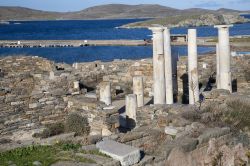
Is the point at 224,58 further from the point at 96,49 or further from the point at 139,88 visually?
the point at 96,49

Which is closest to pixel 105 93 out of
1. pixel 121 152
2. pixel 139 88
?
pixel 139 88

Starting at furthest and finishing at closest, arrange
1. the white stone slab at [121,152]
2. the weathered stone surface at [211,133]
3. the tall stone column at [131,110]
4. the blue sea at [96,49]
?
the blue sea at [96,49], the tall stone column at [131,110], the weathered stone surface at [211,133], the white stone slab at [121,152]

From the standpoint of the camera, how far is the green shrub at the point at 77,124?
12359 mm

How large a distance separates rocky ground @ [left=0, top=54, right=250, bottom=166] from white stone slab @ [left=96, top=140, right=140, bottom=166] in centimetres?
11

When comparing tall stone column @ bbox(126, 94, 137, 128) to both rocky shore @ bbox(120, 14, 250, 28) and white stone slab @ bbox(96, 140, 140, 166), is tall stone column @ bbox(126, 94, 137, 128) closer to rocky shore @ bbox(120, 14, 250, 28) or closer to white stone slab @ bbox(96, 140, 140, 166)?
white stone slab @ bbox(96, 140, 140, 166)

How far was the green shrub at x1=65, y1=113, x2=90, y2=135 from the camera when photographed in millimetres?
12359

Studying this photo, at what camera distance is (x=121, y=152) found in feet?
23.9

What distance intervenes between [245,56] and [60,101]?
1321cm

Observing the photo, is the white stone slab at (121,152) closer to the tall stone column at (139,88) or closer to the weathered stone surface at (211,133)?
the weathered stone surface at (211,133)

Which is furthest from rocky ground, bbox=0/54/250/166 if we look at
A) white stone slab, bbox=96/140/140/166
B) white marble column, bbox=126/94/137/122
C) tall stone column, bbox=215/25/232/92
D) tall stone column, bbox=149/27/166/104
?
tall stone column, bbox=215/25/232/92

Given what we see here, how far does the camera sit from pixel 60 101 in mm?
13523

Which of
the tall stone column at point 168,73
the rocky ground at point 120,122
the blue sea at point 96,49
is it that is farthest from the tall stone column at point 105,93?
the blue sea at point 96,49

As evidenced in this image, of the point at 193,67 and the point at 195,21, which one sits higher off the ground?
the point at 193,67

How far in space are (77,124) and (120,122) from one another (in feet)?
6.81
